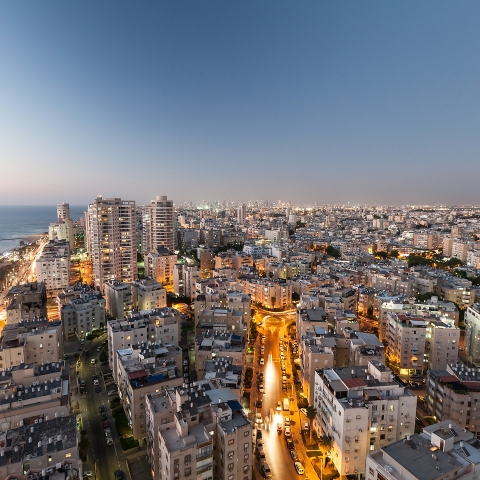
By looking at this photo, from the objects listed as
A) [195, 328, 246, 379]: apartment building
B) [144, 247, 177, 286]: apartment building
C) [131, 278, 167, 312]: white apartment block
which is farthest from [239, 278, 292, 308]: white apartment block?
[195, 328, 246, 379]: apartment building

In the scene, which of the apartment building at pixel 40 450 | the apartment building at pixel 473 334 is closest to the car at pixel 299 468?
the apartment building at pixel 40 450

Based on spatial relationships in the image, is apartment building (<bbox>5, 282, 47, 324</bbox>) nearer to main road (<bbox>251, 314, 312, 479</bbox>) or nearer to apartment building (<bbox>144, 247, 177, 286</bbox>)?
apartment building (<bbox>144, 247, 177, 286</bbox>)

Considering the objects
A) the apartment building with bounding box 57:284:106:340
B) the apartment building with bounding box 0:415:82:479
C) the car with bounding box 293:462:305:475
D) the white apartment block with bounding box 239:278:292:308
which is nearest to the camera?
the apartment building with bounding box 0:415:82:479

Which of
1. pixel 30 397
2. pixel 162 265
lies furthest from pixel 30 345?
pixel 162 265

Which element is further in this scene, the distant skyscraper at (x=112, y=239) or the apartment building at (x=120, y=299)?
the distant skyscraper at (x=112, y=239)

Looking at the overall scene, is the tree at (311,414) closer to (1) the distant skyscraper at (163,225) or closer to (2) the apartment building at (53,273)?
(2) the apartment building at (53,273)

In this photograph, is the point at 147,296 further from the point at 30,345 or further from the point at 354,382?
the point at 354,382
